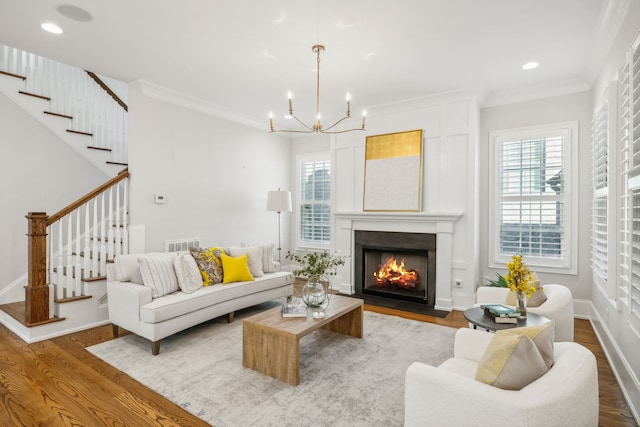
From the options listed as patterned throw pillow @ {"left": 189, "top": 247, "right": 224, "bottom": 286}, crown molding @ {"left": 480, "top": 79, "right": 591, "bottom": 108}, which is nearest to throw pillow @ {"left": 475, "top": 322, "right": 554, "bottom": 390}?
patterned throw pillow @ {"left": 189, "top": 247, "right": 224, "bottom": 286}

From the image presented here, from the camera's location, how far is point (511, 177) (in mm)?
4617

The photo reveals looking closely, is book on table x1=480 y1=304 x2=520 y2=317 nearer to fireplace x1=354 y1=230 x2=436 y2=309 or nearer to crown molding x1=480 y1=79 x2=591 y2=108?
fireplace x1=354 y1=230 x2=436 y2=309

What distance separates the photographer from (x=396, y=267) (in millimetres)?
5141

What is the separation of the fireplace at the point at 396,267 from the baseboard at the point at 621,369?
1803 millimetres

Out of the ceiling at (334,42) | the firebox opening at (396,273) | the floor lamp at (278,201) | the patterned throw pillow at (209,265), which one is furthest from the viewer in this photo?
the floor lamp at (278,201)

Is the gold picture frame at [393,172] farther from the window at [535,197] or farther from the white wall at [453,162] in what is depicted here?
the window at [535,197]

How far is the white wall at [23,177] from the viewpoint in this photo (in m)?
4.28

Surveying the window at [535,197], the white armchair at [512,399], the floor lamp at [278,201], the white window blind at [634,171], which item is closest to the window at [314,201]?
the floor lamp at [278,201]

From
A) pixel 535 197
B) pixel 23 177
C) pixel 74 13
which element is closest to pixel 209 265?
pixel 74 13

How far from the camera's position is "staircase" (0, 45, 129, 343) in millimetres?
3408

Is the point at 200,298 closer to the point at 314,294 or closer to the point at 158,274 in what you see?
the point at 158,274

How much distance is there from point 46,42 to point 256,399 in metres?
3.70

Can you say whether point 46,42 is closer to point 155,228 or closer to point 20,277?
point 155,228

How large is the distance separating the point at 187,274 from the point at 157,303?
1.68 feet
